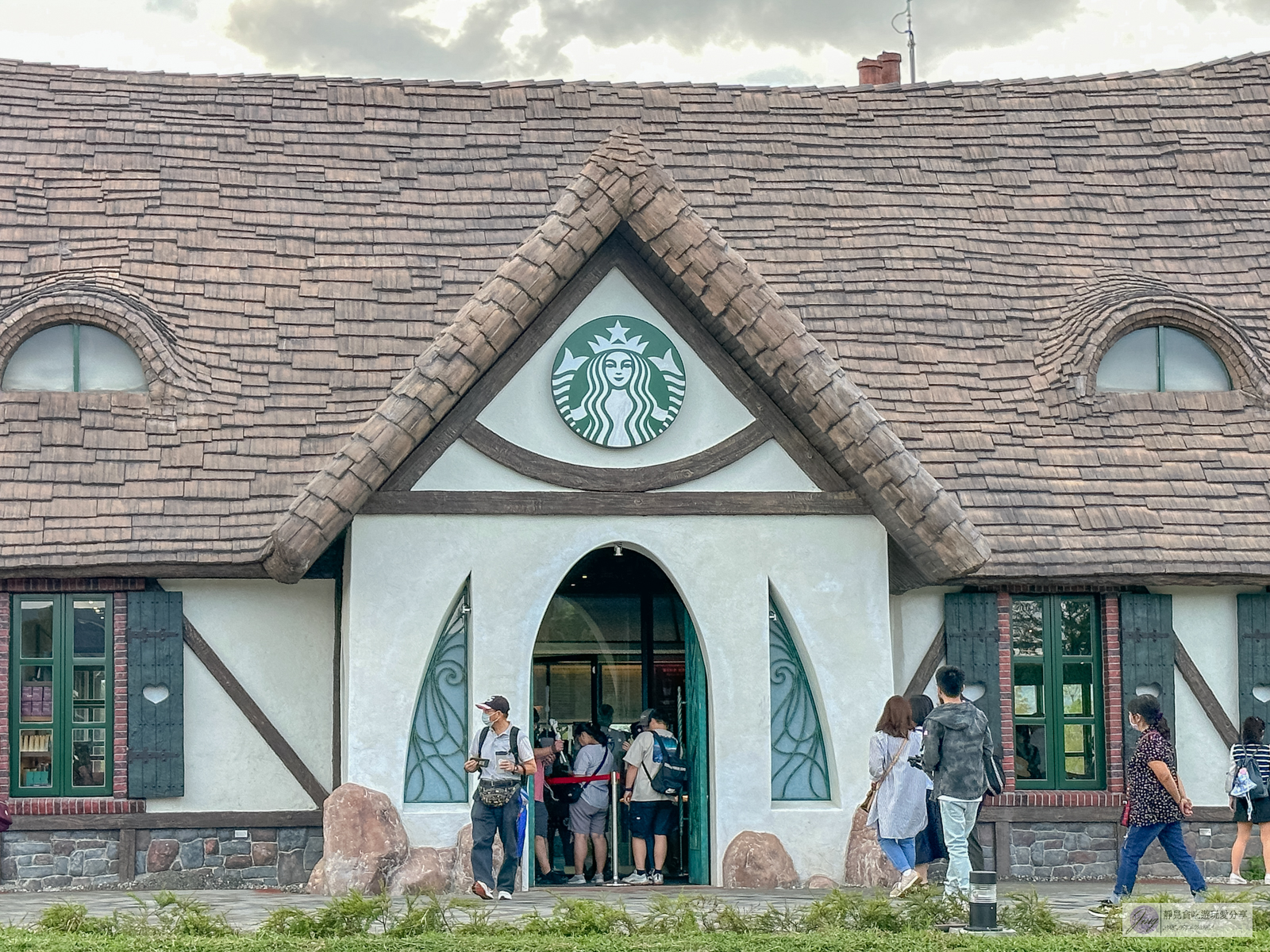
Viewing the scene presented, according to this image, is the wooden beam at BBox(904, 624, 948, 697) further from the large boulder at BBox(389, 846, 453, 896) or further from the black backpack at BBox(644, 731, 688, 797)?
the large boulder at BBox(389, 846, 453, 896)

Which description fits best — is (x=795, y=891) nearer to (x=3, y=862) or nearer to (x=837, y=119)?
(x=3, y=862)

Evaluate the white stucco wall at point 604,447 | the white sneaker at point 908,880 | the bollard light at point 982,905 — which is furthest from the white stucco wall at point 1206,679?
the bollard light at point 982,905

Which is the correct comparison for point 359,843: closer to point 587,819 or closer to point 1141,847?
point 587,819

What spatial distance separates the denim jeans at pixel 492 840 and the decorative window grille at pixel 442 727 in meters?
0.64

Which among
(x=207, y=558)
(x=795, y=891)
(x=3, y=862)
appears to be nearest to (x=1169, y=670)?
(x=795, y=891)

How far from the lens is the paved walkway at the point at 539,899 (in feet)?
38.5

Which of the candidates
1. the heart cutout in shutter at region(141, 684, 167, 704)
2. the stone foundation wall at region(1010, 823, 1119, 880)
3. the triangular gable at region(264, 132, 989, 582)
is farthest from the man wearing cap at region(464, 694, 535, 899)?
the stone foundation wall at region(1010, 823, 1119, 880)

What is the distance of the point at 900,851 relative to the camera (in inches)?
466

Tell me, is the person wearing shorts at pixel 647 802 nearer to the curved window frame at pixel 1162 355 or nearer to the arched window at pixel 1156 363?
the curved window frame at pixel 1162 355

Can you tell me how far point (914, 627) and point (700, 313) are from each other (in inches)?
132

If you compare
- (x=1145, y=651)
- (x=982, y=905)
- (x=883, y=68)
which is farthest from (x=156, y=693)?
(x=883, y=68)

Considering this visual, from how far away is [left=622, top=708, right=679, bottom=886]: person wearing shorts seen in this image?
46.5ft

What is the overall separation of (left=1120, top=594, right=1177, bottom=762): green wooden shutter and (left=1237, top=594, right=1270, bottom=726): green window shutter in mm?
601

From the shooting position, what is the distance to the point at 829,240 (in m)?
17.0
